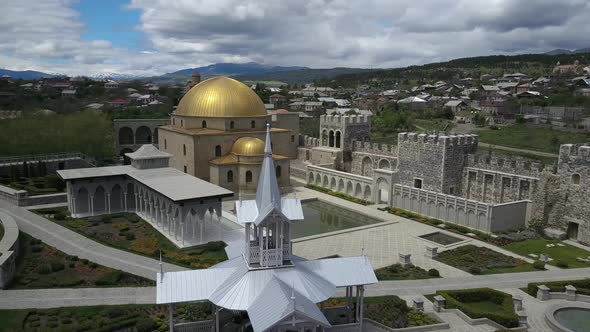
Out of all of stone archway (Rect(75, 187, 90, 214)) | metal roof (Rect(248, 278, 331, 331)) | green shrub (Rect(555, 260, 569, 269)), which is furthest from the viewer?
stone archway (Rect(75, 187, 90, 214))

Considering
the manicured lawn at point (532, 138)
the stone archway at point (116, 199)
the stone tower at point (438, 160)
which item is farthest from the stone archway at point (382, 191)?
the manicured lawn at point (532, 138)

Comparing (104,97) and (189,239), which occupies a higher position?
(104,97)

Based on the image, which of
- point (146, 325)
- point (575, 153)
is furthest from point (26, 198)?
point (575, 153)

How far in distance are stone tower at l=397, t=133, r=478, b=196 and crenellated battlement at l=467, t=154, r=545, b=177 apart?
3.26 feet

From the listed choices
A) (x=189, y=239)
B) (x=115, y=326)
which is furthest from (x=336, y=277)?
(x=189, y=239)

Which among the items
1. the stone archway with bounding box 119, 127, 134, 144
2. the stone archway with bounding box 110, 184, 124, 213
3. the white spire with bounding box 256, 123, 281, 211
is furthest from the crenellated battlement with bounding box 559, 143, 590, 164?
the stone archway with bounding box 119, 127, 134, 144

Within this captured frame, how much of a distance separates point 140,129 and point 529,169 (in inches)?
1993

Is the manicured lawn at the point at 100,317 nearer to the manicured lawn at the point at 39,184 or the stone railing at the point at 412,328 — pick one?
the stone railing at the point at 412,328

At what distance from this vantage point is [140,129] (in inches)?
2554

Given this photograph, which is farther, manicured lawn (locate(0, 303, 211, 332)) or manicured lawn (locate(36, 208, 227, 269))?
manicured lawn (locate(36, 208, 227, 269))

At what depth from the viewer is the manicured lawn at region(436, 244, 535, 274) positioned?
2606 cm

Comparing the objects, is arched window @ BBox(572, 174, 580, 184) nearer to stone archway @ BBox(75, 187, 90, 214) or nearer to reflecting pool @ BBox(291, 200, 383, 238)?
reflecting pool @ BBox(291, 200, 383, 238)

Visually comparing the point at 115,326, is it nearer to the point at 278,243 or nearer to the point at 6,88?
the point at 278,243

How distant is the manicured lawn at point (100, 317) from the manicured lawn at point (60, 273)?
9.47 ft
